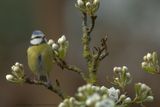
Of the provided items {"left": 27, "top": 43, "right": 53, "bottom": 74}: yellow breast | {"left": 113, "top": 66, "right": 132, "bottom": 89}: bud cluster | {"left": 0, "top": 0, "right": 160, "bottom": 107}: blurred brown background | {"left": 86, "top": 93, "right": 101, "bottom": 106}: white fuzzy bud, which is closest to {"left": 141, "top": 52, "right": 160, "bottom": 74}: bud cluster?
{"left": 113, "top": 66, "right": 132, "bottom": 89}: bud cluster

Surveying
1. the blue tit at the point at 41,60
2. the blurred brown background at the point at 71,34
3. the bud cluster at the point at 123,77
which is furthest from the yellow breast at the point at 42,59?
the blurred brown background at the point at 71,34

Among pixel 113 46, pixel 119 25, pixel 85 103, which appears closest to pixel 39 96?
pixel 113 46

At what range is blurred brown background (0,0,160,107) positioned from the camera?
3818 millimetres

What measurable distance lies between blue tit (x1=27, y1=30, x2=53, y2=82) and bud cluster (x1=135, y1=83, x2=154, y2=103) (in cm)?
14

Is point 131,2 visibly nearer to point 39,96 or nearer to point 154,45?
point 154,45

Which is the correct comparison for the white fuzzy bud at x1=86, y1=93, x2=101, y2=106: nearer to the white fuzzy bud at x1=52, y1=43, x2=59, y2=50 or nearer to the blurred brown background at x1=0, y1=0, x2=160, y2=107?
the white fuzzy bud at x1=52, y1=43, x2=59, y2=50

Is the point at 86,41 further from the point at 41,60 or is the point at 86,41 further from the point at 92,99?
the point at 92,99

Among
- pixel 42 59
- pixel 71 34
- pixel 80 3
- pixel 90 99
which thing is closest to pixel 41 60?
pixel 42 59

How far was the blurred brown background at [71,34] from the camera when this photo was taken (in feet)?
12.5

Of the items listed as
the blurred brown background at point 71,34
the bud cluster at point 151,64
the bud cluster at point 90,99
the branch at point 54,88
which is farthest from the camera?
the blurred brown background at point 71,34

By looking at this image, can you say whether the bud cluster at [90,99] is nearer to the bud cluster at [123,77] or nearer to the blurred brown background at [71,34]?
the bud cluster at [123,77]

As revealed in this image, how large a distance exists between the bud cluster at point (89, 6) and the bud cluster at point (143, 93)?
0.46 ft

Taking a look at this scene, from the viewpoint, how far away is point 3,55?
4.55 metres

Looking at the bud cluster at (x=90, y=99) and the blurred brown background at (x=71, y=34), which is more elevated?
the blurred brown background at (x=71, y=34)
